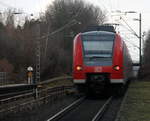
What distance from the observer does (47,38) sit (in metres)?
64.1

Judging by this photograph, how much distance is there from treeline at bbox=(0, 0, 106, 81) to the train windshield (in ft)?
89.7

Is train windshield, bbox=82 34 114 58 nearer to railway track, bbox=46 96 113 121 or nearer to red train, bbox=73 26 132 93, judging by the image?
red train, bbox=73 26 132 93

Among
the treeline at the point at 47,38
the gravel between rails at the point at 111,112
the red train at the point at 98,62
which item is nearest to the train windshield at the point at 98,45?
the red train at the point at 98,62

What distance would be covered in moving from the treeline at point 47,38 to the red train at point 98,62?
2757 centimetres

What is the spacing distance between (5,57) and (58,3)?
2142 centimetres

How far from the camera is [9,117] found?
15.4m

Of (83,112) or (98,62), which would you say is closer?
(83,112)

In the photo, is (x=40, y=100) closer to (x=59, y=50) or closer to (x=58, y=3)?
(x=59, y=50)

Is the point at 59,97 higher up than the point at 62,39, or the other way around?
the point at 62,39

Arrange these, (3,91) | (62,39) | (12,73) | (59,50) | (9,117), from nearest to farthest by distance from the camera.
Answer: (9,117)
(3,91)
(12,73)
(59,50)
(62,39)

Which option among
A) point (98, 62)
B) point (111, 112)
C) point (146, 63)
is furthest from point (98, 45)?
point (146, 63)

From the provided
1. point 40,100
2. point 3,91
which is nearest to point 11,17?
point 3,91

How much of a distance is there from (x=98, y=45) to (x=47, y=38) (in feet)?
134

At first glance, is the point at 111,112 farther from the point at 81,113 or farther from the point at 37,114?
the point at 37,114
